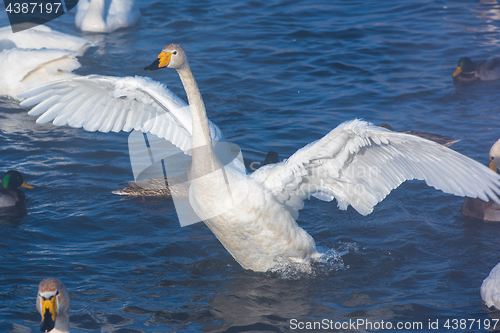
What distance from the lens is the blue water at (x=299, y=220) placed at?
218 inches

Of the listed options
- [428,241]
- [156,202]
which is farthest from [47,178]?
[428,241]

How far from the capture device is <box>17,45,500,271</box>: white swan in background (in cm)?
502

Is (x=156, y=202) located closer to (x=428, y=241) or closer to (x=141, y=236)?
(x=141, y=236)

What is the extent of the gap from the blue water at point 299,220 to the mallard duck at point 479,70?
293 millimetres

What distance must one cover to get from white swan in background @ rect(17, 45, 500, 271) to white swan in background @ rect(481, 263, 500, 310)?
2.57 ft

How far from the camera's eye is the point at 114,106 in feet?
22.6

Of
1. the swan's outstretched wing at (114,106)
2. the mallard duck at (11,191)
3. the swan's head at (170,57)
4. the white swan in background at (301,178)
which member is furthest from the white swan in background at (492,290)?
the mallard duck at (11,191)

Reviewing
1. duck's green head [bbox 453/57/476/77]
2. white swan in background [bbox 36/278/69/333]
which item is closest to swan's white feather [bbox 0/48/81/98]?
white swan in background [bbox 36/278/69/333]

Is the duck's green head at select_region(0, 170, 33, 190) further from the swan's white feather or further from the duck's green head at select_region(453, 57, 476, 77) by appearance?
the duck's green head at select_region(453, 57, 476, 77)

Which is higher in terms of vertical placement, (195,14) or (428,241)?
(195,14)

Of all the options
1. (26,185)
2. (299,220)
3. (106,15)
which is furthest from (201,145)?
(106,15)

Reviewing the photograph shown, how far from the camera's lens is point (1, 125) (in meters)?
9.66

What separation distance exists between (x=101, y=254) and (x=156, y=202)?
1.60 metres

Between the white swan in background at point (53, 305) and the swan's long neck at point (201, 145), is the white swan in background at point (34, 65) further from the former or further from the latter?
the white swan in background at point (53, 305)
